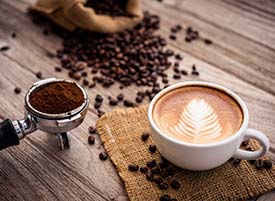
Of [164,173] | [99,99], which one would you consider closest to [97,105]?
[99,99]

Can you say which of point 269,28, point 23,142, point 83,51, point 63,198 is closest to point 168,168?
point 63,198

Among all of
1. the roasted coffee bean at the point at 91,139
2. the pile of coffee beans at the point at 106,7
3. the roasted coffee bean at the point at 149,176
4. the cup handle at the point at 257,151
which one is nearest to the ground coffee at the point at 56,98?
the roasted coffee bean at the point at 91,139

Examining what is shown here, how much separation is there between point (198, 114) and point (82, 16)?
71 cm

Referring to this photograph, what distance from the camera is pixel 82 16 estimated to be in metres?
1.67

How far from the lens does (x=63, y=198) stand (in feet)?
3.76

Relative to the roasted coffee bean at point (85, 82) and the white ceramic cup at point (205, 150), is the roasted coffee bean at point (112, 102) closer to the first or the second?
the roasted coffee bean at point (85, 82)

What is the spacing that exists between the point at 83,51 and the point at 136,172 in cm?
61

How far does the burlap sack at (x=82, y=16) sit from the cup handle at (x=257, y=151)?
0.77m

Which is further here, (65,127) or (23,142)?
(23,142)

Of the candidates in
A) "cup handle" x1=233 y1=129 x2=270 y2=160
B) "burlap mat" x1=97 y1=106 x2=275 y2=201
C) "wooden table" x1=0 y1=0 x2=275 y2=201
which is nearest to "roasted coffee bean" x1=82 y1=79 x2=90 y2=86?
"wooden table" x1=0 y1=0 x2=275 y2=201

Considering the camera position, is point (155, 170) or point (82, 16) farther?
point (82, 16)

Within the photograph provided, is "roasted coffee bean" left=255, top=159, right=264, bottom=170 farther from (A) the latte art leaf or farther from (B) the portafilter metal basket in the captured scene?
(B) the portafilter metal basket

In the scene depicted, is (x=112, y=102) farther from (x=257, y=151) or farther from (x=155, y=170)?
(x=257, y=151)

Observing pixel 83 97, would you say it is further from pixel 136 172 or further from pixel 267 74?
pixel 267 74
